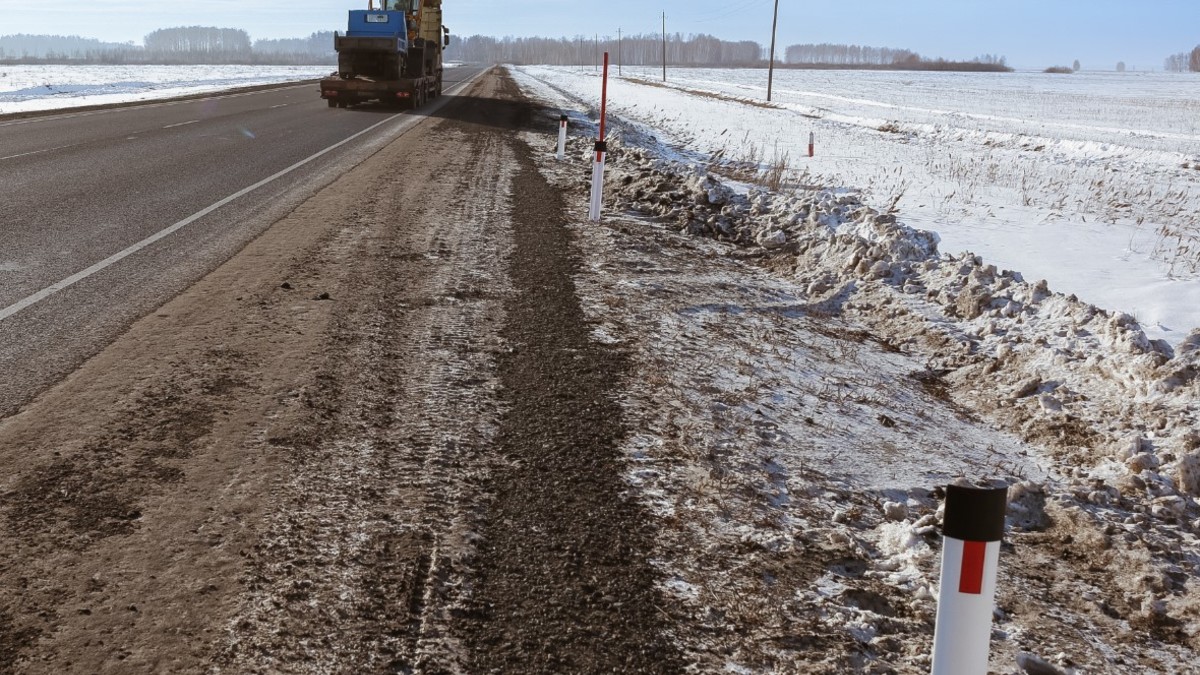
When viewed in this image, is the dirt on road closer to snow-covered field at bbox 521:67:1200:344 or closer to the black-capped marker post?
the black-capped marker post

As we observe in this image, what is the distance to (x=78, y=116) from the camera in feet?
76.2

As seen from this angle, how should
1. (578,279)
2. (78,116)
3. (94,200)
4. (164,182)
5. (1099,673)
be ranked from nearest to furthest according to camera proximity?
(1099,673) → (578,279) → (94,200) → (164,182) → (78,116)

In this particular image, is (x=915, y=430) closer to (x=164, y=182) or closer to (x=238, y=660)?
(x=238, y=660)

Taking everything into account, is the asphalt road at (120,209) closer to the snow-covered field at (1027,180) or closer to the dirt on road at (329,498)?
the dirt on road at (329,498)

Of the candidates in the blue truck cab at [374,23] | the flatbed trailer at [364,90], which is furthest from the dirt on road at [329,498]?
the blue truck cab at [374,23]

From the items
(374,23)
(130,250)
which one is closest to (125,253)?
(130,250)

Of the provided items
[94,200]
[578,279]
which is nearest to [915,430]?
[578,279]

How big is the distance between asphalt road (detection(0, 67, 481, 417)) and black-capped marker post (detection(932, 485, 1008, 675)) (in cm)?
439

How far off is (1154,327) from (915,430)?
122 inches

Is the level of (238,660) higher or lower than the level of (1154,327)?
lower

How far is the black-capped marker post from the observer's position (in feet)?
6.98

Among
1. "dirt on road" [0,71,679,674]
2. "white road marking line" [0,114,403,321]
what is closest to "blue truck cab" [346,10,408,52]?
"white road marking line" [0,114,403,321]

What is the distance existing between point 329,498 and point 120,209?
770 cm

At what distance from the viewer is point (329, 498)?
3.66m
